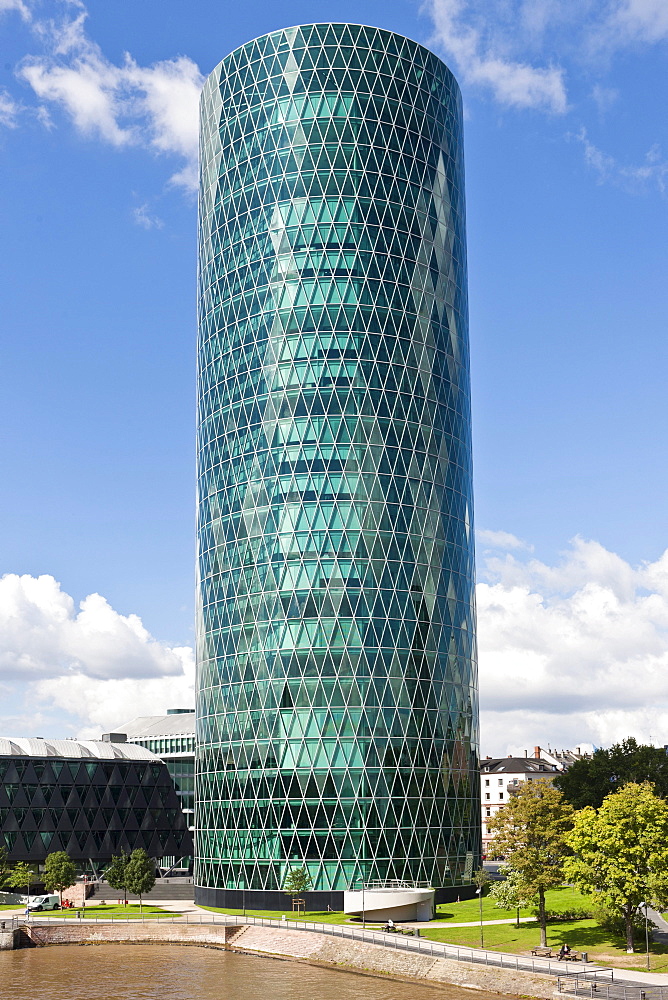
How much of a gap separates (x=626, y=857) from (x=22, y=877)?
75579 mm

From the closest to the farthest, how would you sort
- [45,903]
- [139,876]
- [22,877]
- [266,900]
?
1. [266,900]
2. [139,876]
3. [45,903]
4. [22,877]

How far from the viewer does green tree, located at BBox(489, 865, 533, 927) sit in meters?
86.5

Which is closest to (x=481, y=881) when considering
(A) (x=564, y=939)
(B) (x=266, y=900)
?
(A) (x=564, y=939)

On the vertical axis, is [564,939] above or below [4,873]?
below

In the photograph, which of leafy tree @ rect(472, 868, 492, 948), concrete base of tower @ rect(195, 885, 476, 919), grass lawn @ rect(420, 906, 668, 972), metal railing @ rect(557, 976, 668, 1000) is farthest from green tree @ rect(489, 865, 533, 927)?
concrete base of tower @ rect(195, 885, 476, 919)

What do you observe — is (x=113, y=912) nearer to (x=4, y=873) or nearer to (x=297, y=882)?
(x=297, y=882)

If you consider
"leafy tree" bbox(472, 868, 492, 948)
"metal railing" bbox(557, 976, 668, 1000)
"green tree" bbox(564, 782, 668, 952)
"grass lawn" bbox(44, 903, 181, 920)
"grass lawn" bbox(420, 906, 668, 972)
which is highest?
"green tree" bbox(564, 782, 668, 952)

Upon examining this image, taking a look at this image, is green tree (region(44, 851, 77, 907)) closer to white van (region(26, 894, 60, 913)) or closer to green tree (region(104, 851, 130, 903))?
white van (region(26, 894, 60, 913))

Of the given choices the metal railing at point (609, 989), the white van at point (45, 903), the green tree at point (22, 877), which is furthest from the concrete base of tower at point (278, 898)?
the metal railing at point (609, 989)

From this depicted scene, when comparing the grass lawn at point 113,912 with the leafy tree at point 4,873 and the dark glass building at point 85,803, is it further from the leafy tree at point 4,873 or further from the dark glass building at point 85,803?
the dark glass building at point 85,803

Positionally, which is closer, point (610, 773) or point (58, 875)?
point (58, 875)

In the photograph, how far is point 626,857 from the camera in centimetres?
7675

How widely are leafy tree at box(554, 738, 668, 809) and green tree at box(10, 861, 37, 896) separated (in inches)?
2578

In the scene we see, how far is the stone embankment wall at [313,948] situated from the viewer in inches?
2744
